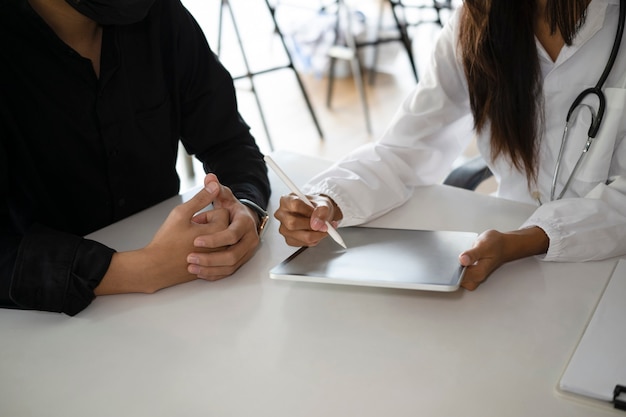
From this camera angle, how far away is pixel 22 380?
932mm

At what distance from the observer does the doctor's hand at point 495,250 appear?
108cm

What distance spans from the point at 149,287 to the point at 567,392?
0.64 metres

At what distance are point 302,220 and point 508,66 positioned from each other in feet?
1.77

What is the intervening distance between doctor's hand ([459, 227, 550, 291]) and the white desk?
19 millimetres

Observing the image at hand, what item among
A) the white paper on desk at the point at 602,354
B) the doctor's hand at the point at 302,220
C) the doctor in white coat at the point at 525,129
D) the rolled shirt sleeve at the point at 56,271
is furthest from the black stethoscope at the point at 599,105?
the rolled shirt sleeve at the point at 56,271

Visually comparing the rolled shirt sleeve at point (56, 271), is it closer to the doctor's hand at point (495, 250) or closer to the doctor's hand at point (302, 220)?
the doctor's hand at point (302, 220)

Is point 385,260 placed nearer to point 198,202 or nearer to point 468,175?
point 198,202

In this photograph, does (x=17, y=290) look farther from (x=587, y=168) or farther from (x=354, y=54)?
(x=354, y=54)

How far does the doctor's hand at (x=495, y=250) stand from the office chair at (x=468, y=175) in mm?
450

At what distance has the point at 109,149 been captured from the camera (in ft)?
4.53

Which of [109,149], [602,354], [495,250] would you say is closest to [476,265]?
[495,250]

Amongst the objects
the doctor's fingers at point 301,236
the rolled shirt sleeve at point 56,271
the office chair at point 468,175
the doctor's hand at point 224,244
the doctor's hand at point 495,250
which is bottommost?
the office chair at point 468,175

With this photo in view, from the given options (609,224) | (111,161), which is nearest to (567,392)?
(609,224)

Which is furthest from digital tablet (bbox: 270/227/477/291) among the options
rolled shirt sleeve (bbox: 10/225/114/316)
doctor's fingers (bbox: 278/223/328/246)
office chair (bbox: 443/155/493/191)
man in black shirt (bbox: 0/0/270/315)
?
office chair (bbox: 443/155/493/191)
